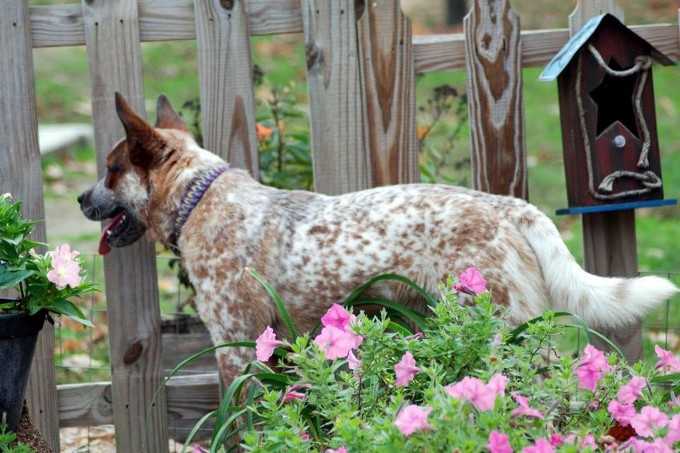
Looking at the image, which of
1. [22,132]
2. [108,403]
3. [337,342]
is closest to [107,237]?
[22,132]

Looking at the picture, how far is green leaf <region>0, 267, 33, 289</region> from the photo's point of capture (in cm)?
329

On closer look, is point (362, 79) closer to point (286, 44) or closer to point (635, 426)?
point (635, 426)

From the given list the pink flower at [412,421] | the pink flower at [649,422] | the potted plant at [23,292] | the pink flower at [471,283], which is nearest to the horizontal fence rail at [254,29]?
the potted plant at [23,292]

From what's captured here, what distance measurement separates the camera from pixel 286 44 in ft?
48.5

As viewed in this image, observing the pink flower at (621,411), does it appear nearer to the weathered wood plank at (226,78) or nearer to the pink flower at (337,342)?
the pink flower at (337,342)

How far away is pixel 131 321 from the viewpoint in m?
4.49

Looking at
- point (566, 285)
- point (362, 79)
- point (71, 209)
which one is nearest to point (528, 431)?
point (566, 285)

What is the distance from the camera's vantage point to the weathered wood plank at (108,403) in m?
4.57

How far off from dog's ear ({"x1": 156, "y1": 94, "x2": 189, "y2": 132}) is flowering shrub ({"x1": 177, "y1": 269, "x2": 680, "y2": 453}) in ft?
6.29

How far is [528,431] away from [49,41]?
2843 millimetres

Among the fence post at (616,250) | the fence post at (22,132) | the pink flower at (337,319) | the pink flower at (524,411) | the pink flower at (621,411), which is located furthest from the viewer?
the fence post at (616,250)

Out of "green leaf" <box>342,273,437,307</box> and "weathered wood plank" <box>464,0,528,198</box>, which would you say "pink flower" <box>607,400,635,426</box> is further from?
"weathered wood plank" <box>464,0,528,198</box>

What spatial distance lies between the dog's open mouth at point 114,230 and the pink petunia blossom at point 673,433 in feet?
8.52

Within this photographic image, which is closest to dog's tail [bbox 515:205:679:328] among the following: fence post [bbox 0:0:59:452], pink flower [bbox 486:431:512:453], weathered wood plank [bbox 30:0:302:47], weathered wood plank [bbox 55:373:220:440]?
weathered wood plank [bbox 30:0:302:47]
